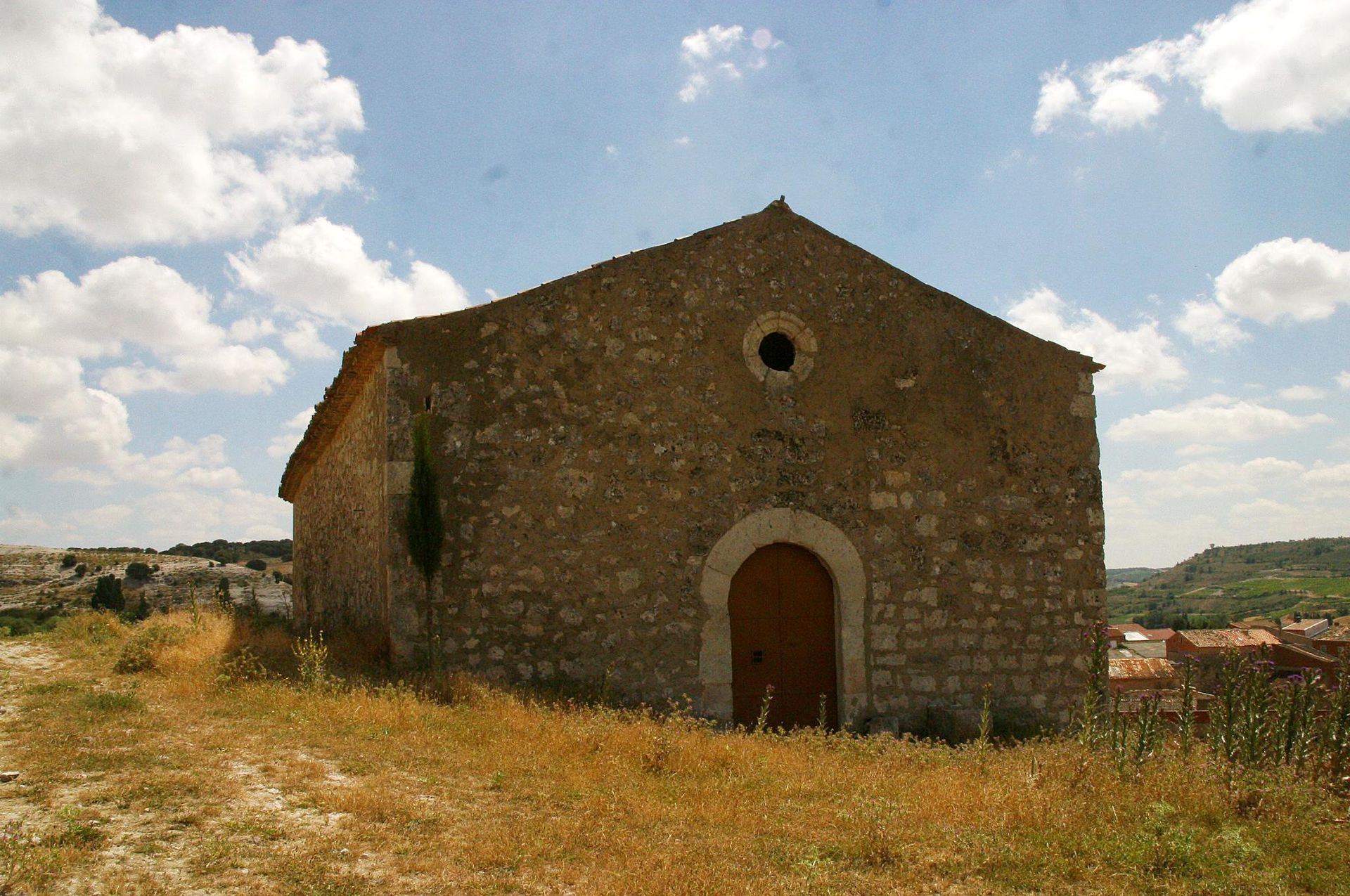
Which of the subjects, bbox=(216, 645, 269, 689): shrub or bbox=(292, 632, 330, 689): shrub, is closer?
bbox=(292, 632, 330, 689): shrub

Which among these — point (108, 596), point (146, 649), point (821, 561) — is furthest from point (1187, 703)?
point (108, 596)

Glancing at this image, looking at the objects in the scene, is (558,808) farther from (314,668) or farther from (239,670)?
(239,670)

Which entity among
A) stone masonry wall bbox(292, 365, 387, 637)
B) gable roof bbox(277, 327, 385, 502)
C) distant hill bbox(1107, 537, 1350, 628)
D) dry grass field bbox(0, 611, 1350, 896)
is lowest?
distant hill bbox(1107, 537, 1350, 628)

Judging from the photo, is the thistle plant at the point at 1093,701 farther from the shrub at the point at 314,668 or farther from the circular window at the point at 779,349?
the shrub at the point at 314,668

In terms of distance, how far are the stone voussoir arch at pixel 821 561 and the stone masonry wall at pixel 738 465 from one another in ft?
0.37

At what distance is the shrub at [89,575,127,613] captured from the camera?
24625mm

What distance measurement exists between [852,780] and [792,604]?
3.49 m

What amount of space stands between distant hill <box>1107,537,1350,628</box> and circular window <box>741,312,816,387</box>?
64.2 m

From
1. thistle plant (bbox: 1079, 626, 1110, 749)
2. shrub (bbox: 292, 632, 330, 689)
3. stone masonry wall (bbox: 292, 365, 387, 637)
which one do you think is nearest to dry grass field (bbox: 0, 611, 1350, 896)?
shrub (bbox: 292, 632, 330, 689)

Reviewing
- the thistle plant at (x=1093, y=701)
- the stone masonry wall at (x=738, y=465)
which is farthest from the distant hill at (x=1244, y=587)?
the thistle plant at (x=1093, y=701)

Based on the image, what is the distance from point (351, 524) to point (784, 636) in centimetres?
553

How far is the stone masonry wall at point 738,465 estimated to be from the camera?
356 inches

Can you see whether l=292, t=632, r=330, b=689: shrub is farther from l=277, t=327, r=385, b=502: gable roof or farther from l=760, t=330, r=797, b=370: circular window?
l=760, t=330, r=797, b=370: circular window

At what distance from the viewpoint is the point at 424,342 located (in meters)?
9.07
